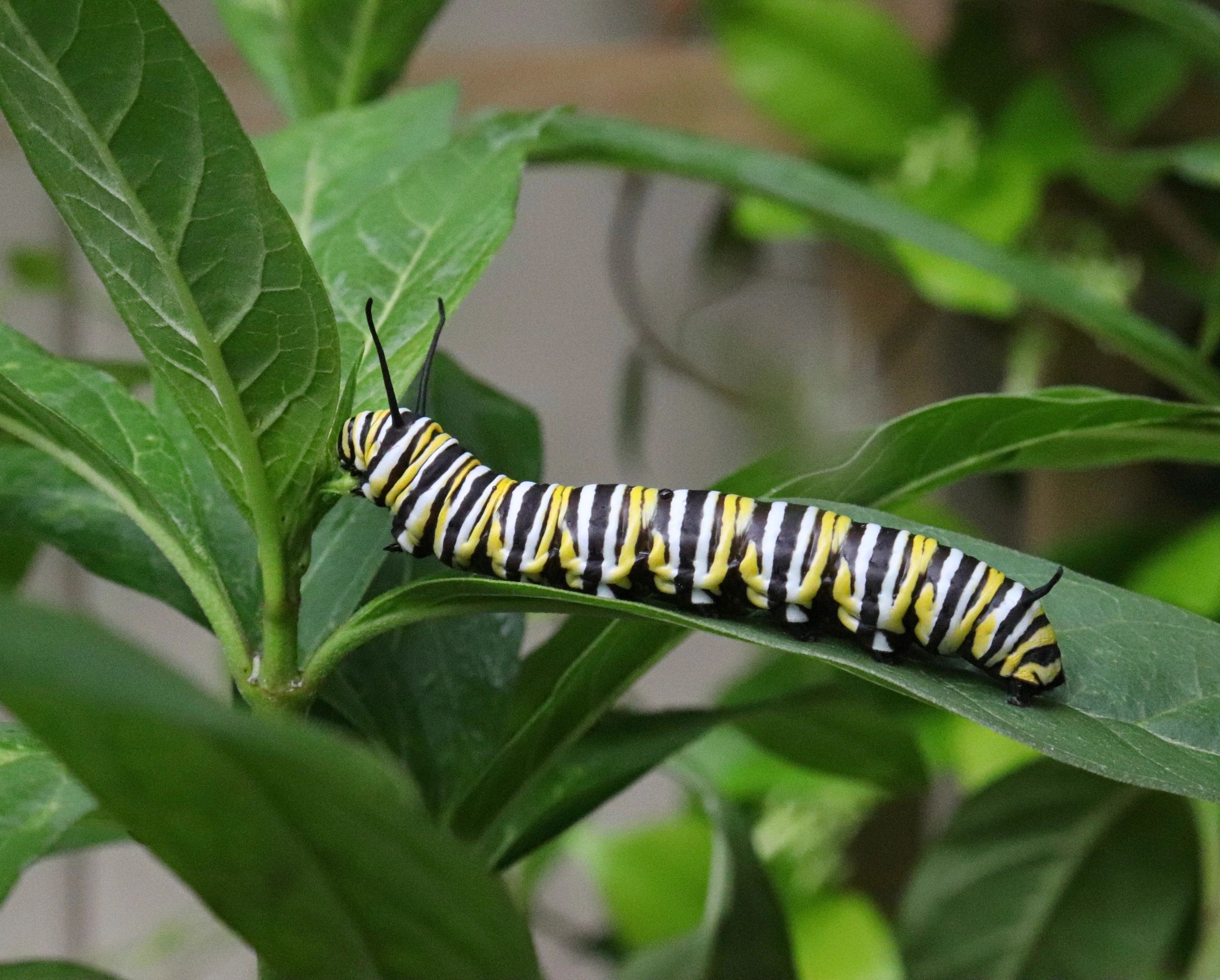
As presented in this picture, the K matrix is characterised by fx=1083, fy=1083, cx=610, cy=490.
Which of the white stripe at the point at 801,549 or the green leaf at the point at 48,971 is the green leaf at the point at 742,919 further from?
the green leaf at the point at 48,971

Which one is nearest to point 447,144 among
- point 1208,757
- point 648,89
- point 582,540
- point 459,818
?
point 582,540

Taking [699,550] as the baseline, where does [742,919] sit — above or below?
below

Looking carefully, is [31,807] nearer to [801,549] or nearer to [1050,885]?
[801,549]

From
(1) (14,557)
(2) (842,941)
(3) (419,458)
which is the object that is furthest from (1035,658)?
(2) (842,941)

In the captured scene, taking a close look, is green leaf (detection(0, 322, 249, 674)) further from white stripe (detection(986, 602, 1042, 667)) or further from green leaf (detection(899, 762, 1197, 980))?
green leaf (detection(899, 762, 1197, 980))

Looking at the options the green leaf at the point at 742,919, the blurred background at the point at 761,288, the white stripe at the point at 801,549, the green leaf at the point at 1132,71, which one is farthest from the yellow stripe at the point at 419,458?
the green leaf at the point at 1132,71

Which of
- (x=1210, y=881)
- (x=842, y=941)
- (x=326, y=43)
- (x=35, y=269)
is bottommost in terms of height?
(x=842, y=941)
